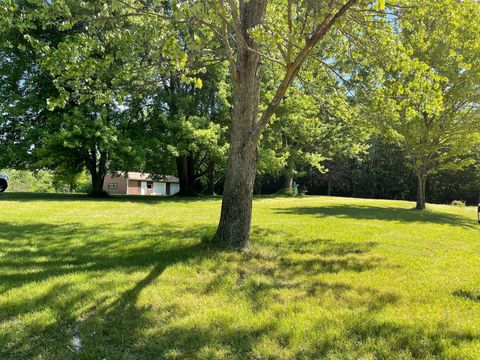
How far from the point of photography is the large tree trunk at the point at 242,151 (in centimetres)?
608

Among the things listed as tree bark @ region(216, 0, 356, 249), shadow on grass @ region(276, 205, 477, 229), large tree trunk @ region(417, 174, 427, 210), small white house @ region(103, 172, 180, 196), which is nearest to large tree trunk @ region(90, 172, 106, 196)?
shadow on grass @ region(276, 205, 477, 229)

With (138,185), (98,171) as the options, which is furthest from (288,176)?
(138,185)

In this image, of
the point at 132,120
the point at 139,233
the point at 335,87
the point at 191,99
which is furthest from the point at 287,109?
the point at 139,233

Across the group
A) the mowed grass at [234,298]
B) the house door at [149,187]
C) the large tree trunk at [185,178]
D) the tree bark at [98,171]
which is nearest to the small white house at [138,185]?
the house door at [149,187]

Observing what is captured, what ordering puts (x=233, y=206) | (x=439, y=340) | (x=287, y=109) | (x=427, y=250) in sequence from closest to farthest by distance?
(x=439, y=340) < (x=233, y=206) < (x=427, y=250) < (x=287, y=109)

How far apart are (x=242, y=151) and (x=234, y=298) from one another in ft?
9.20

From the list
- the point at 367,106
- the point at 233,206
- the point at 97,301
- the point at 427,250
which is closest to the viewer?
the point at 97,301

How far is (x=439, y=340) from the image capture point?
3014 millimetres

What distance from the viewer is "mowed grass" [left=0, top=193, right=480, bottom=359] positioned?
294cm

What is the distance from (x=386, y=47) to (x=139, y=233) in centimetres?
583

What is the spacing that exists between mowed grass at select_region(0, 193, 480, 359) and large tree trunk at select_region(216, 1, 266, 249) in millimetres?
422

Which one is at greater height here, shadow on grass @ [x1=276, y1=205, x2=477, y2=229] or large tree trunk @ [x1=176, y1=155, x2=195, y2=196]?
large tree trunk @ [x1=176, y1=155, x2=195, y2=196]

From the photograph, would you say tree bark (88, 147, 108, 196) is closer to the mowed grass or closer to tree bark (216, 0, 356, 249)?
the mowed grass

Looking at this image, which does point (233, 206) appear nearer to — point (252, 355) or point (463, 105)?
point (252, 355)
